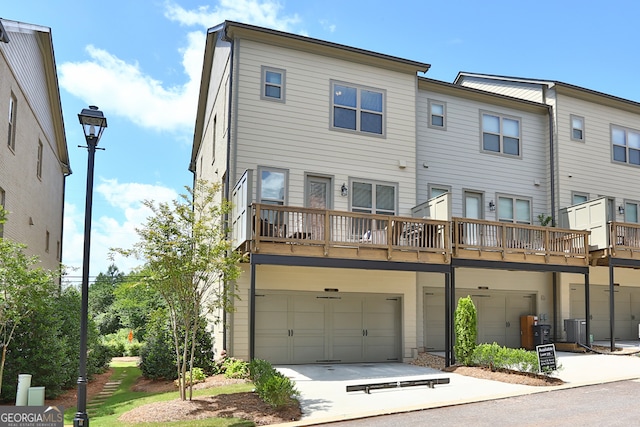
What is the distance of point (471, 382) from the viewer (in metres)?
12.8

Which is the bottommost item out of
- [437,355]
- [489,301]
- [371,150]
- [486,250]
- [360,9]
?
[437,355]

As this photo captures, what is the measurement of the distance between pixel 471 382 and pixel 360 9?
897cm

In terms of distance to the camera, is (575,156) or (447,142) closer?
(447,142)

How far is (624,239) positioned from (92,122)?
1697cm

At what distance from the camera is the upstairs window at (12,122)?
1634 centimetres

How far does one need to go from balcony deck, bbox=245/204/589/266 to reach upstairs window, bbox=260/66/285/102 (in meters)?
3.59

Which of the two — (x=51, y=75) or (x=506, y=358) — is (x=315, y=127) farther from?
(x=51, y=75)

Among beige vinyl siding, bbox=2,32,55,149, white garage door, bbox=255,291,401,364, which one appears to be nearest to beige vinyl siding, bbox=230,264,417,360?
white garage door, bbox=255,291,401,364

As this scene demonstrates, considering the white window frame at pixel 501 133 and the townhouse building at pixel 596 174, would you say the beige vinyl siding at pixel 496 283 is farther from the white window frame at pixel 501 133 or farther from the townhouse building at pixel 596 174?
the white window frame at pixel 501 133

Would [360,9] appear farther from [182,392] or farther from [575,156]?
[575,156]

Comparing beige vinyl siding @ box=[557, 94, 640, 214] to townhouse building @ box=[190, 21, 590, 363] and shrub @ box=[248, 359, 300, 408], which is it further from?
shrub @ box=[248, 359, 300, 408]

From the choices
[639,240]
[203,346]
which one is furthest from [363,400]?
[639,240]

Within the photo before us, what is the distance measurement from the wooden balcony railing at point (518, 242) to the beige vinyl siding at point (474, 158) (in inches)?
69.1

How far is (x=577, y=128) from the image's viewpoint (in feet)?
68.6
